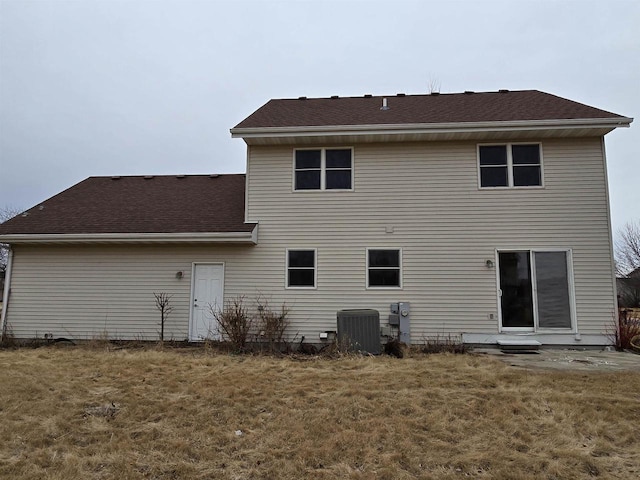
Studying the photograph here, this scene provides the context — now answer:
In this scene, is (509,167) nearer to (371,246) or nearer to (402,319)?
(371,246)

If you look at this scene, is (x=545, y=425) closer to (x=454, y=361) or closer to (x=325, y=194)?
(x=454, y=361)

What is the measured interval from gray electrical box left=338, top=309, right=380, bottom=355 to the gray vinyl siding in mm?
858

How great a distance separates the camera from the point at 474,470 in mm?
3408

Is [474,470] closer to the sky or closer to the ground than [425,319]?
closer to the ground

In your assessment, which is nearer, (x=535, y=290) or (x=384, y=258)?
(x=535, y=290)

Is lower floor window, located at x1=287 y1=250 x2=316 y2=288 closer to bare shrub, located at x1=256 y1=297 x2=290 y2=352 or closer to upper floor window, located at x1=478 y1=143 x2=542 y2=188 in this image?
bare shrub, located at x1=256 y1=297 x2=290 y2=352

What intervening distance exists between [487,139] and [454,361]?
5244mm

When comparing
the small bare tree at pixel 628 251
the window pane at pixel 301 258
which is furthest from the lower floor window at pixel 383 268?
the small bare tree at pixel 628 251

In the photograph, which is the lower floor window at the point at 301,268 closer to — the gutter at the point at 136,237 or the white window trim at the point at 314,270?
the white window trim at the point at 314,270

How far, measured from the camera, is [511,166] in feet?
30.7

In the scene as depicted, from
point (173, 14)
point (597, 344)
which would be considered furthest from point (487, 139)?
point (173, 14)

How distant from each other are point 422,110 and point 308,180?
3515mm

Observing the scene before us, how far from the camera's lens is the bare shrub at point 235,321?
28.6ft

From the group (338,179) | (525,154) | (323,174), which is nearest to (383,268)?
(338,179)
